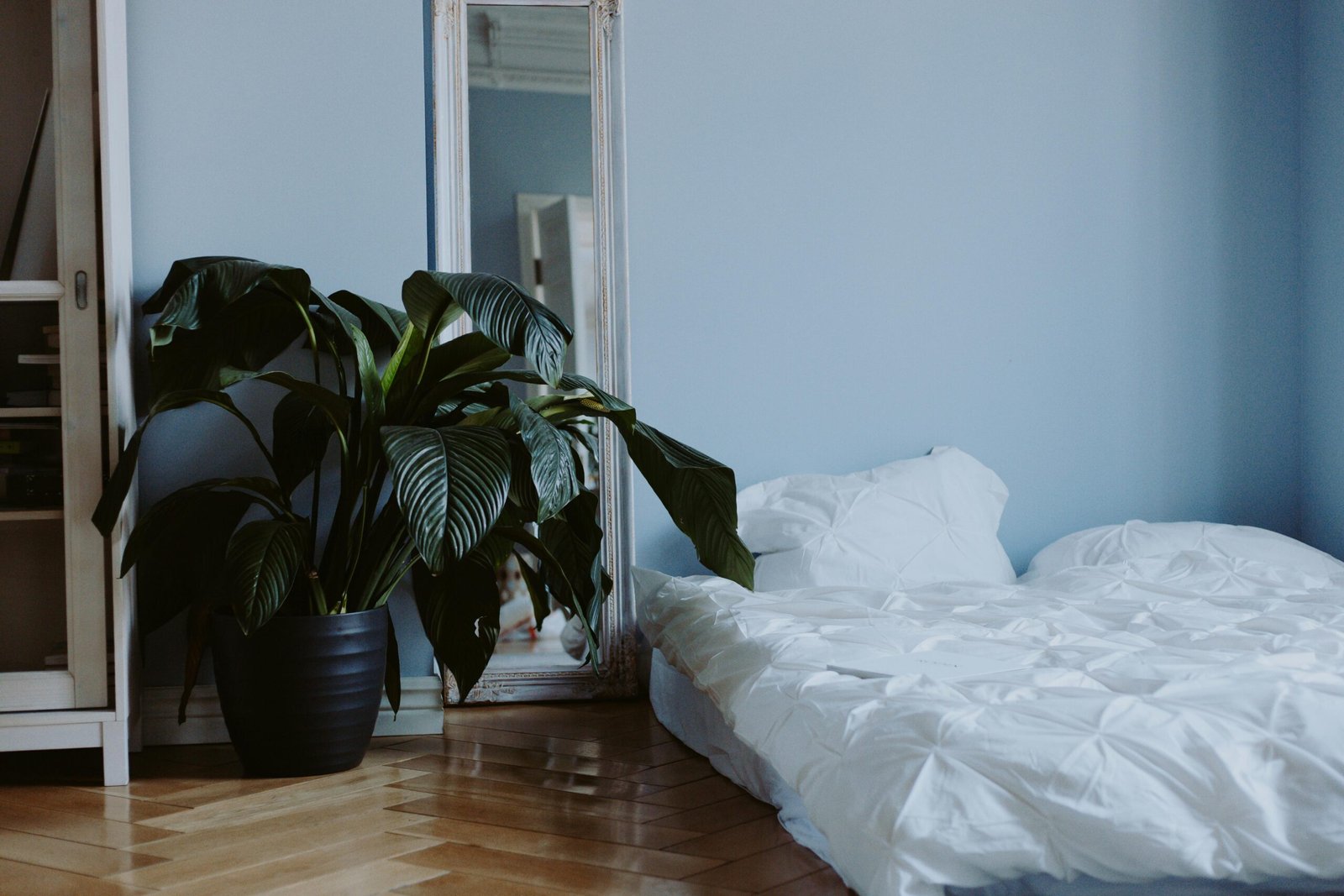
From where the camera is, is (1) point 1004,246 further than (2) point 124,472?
Yes

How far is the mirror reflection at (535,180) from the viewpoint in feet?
7.98

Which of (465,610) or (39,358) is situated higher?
(39,358)

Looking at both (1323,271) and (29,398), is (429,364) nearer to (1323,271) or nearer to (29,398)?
(29,398)

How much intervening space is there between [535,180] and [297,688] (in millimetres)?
1301

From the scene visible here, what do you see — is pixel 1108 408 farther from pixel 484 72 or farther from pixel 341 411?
pixel 341 411

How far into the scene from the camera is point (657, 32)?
254 cm

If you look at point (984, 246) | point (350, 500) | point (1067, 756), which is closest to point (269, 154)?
point (350, 500)

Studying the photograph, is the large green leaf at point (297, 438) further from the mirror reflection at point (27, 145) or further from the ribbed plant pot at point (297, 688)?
the mirror reflection at point (27, 145)

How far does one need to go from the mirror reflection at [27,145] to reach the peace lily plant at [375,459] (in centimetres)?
21

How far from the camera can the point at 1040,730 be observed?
3.62 ft

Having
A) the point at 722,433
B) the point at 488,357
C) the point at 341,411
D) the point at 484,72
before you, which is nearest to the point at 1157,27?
the point at 722,433

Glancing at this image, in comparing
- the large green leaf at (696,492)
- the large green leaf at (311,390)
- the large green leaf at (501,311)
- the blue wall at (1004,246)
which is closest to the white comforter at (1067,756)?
the large green leaf at (696,492)

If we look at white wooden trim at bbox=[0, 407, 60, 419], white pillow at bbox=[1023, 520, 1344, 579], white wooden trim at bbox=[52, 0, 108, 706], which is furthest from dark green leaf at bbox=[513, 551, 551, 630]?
white pillow at bbox=[1023, 520, 1344, 579]

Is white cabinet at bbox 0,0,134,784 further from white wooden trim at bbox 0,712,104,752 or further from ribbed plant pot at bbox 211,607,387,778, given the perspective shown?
ribbed plant pot at bbox 211,607,387,778
